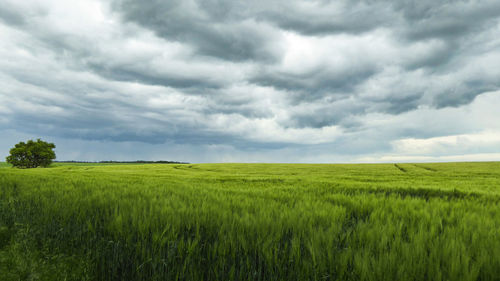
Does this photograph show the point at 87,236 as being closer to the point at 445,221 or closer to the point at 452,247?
the point at 452,247

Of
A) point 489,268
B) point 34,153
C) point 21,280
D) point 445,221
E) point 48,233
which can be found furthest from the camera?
point 34,153

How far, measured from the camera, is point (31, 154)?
70500 mm

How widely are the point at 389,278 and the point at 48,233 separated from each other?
165 inches

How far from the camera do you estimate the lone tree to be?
70312 mm

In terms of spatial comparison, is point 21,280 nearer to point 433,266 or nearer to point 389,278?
point 389,278

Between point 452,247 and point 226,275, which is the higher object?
point 452,247

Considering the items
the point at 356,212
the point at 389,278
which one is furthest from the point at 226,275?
the point at 356,212

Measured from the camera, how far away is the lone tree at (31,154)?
231 ft

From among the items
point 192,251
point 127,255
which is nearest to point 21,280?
point 127,255

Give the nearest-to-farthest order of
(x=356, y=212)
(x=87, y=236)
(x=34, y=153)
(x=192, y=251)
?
(x=192, y=251) → (x=87, y=236) → (x=356, y=212) → (x=34, y=153)

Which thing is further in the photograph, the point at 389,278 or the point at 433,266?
the point at 433,266

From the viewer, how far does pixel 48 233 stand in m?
3.30

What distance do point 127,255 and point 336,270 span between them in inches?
81.0

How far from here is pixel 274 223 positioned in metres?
3.03
